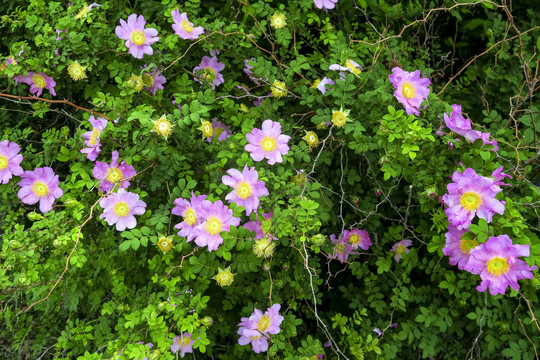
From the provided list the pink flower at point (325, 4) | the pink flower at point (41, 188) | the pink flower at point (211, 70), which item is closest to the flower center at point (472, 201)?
the pink flower at point (325, 4)

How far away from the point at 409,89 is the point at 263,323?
3.24 feet

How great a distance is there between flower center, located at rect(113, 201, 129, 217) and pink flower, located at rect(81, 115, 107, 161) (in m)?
0.20

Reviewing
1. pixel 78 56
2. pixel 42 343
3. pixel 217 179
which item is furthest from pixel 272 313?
pixel 78 56

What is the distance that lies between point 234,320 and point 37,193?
0.97m

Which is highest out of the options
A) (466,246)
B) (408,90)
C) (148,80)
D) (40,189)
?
(408,90)

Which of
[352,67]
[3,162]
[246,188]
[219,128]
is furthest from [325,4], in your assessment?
[3,162]

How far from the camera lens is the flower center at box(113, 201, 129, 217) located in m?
1.42

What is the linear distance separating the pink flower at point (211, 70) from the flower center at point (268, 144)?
1.40 ft

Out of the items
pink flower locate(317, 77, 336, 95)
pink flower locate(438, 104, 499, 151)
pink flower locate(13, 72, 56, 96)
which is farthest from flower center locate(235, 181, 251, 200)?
pink flower locate(13, 72, 56, 96)

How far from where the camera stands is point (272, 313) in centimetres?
150

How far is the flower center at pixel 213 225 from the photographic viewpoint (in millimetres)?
1309

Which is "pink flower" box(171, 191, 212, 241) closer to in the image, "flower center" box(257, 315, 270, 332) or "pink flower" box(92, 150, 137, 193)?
"pink flower" box(92, 150, 137, 193)

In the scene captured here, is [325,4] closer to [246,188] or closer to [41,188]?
[246,188]

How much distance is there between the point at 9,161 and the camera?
1.56 metres
